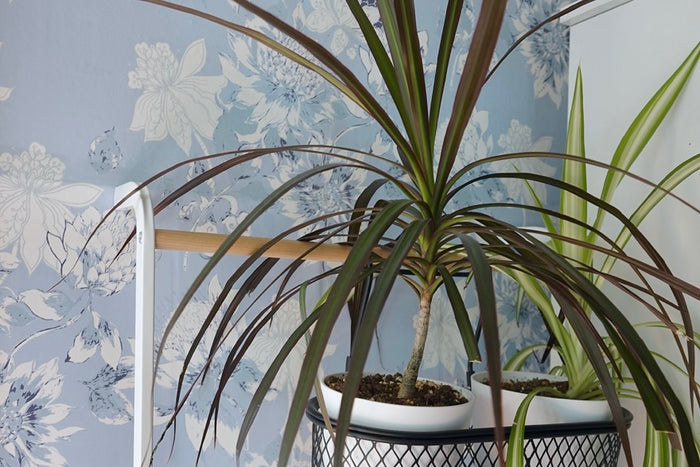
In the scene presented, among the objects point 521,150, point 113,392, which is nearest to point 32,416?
point 113,392

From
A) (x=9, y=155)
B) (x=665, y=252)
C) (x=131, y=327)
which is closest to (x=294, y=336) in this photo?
(x=131, y=327)

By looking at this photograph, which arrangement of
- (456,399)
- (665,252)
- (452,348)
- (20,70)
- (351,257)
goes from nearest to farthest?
(351,257) < (456,399) < (20,70) < (665,252) < (452,348)

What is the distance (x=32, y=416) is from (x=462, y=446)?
1.74 ft

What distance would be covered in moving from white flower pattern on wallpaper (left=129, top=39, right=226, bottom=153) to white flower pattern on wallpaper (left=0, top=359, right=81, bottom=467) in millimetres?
342

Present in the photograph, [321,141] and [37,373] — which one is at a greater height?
[321,141]

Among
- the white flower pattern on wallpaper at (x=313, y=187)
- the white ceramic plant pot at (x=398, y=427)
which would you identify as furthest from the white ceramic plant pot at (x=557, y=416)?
the white flower pattern on wallpaper at (x=313, y=187)

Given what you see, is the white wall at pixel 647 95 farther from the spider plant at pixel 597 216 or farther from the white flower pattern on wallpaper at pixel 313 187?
the white flower pattern on wallpaper at pixel 313 187

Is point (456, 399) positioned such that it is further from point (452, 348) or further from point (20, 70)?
point (20, 70)

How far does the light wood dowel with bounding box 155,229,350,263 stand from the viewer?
0.68 m

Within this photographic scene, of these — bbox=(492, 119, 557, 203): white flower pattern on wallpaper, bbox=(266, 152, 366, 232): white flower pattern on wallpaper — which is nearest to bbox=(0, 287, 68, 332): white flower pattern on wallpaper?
bbox=(266, 152, 366, 232): white flower pattern on wallpaper

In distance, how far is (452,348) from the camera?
1.08m

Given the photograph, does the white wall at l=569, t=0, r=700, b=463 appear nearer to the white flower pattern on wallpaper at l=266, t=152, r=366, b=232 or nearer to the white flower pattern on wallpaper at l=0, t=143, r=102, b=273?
the white flower pattern on wallpaper at l=266, t=152, r=366, b=232

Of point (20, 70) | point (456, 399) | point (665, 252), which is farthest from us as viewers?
point (665, 252)

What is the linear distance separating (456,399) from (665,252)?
1.43 ft
